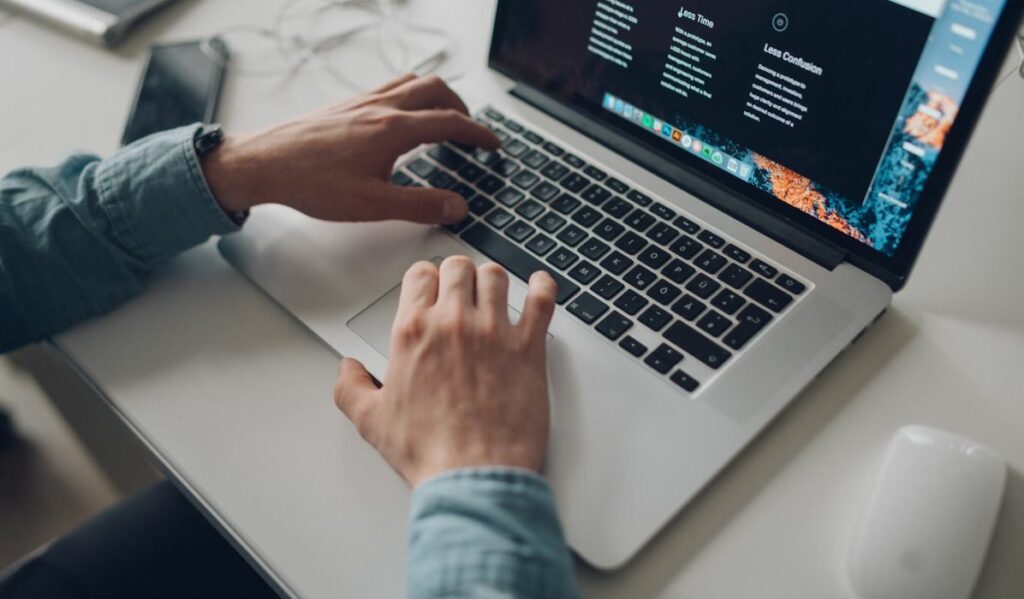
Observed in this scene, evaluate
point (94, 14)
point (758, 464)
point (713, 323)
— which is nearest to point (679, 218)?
point (713, 323)

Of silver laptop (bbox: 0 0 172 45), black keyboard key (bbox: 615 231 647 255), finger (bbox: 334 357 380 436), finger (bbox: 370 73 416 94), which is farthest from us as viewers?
silver laptop (bbox: 0 0 172 45)

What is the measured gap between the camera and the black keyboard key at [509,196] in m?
0.72

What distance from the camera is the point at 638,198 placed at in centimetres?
70

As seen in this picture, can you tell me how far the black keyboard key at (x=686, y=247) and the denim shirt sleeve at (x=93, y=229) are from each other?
361mm

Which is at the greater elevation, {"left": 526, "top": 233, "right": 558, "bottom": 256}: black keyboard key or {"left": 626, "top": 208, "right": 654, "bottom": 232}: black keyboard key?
{"left": 626, "top": 208, "right": 654, "bottom": 232}: black keyboard key

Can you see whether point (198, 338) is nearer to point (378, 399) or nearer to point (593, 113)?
point (378, 399)

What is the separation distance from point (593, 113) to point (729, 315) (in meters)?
0.25

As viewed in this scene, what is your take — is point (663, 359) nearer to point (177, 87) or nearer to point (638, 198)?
point (638, 198)

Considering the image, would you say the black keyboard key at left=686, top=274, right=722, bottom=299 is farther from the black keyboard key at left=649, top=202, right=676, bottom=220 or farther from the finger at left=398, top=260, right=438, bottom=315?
the finger at left=398, top=260, right=438, bottom=315

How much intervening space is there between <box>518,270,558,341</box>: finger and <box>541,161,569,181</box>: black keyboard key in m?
0.15

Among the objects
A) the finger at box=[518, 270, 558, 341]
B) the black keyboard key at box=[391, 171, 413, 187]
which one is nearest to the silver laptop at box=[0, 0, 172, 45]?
the black keyboard key at box=[391, 171, 413, 187]

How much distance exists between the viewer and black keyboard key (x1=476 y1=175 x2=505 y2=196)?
28.7 inches

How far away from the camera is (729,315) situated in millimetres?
614

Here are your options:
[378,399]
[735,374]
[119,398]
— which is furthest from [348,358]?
[735,374]
